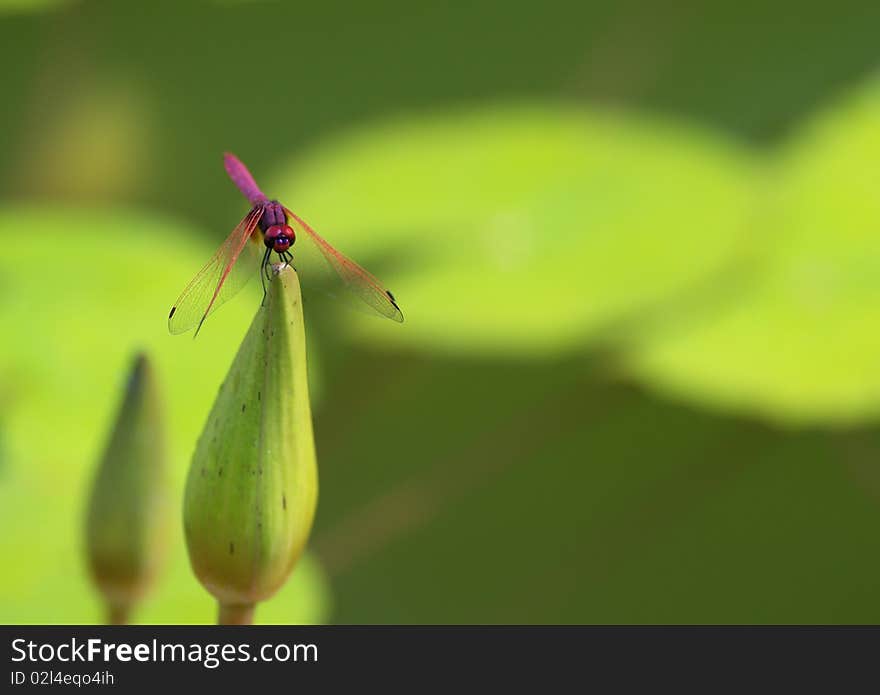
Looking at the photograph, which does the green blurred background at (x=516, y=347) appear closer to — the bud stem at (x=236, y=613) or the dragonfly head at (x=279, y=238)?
the bud stem at (x=236, y=613)

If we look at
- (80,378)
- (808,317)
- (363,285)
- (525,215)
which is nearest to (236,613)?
(363,285)

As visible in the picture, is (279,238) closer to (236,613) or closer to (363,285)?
(363,285)

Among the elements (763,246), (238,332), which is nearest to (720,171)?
(763,246)

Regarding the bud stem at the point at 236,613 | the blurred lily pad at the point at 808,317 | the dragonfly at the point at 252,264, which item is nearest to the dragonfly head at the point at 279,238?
the dragonfly at the point at 252,264

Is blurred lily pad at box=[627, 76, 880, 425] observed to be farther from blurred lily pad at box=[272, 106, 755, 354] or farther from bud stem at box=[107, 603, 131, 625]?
bud stem at box=[107, 603, 131, 625]

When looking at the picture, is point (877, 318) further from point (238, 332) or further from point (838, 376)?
point (238, 332)

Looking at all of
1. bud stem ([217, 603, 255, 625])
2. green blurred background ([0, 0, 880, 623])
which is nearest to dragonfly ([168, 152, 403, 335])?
bud stem ([217, 603, 255, 625])
